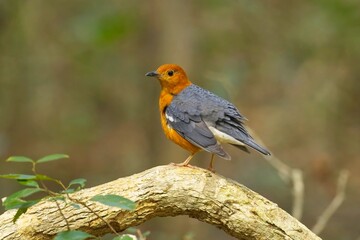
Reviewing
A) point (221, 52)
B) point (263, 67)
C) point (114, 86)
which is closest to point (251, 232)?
point (221, 52)

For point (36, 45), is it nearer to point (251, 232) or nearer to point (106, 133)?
point (106, 133)

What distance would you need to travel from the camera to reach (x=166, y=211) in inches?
176

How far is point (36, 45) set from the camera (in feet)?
41.3

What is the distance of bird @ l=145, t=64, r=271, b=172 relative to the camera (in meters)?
5.42

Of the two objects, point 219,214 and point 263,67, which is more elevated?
point 263,67

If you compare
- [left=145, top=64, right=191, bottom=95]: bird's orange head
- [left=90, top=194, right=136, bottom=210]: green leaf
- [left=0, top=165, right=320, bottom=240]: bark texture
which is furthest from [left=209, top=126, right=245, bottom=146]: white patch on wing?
[left=90, top=194, right=136, bottom=210]: green leaf

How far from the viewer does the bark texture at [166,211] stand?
14.2ft

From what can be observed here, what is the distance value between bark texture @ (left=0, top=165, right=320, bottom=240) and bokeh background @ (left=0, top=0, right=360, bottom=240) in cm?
352

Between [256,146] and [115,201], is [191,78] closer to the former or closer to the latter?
[256,146]

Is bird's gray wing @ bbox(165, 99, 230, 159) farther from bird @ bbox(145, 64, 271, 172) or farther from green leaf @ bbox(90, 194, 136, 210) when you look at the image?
green leaf @ bbox(90, 194, 136, 210)

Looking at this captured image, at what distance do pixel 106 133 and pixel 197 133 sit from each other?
32.8ft

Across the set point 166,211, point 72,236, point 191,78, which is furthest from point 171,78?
point 191,78

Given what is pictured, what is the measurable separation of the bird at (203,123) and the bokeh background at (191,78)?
76.9 inches

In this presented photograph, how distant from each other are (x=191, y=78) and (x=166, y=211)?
509cm
